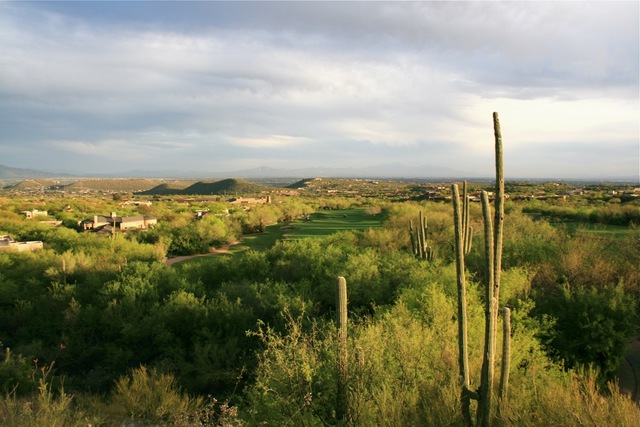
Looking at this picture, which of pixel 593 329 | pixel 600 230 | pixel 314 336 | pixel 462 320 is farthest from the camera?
pixel 600 230

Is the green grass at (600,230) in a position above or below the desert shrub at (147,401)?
above

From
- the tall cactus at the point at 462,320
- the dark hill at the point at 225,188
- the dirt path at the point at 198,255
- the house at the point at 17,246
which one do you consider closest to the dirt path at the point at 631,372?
the tall cactus at the point at 462,320

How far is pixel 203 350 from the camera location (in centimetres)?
1162

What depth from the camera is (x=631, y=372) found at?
38.1 ft

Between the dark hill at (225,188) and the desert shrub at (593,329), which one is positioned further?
the dark hill at (225,188)

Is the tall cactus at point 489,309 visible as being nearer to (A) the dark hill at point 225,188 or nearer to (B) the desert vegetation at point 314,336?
(B) the desert vegetation at point 314,336

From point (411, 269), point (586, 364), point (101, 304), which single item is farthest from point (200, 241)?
point (586, 364)

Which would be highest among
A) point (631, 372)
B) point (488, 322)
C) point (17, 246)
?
point (488, 322)

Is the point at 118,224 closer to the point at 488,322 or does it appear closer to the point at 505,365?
the point at 505,365

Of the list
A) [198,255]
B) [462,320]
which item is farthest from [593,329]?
[198,255]

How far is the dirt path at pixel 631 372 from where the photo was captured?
10.6 metres

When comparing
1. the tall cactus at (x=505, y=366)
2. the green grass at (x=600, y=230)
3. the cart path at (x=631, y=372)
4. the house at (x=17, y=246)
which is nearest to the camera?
the tall cactus at (x=505, y=366)

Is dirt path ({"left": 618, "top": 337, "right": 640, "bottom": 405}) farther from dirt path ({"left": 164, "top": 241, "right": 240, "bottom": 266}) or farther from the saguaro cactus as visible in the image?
dirt path ({"left": 164, "top": 241, "right": 240, "bottom": 266})

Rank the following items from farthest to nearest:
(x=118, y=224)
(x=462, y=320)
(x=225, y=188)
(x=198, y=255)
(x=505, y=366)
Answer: (x=225, y=188)
(x=118, y=224)
(x=198, y=255)
(x=462, y=320)
(x=505, y=366)
